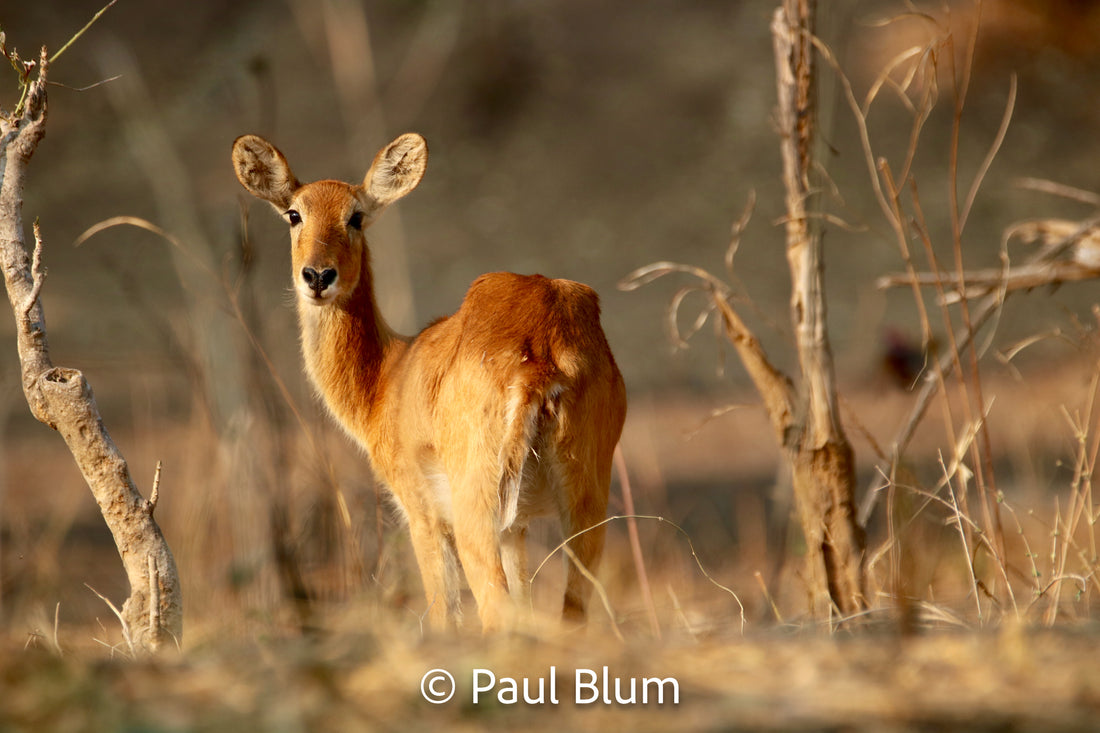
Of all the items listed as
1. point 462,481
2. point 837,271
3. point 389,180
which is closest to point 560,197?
point 837,271

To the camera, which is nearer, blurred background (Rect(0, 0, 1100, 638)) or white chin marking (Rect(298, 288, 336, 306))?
white chin marking (Rect(298, 288, 336, 306))

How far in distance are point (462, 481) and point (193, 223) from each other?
1.55m

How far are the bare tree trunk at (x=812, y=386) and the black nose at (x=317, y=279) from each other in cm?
178

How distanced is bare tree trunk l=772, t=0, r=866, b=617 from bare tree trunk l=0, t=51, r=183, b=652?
7.33 feet

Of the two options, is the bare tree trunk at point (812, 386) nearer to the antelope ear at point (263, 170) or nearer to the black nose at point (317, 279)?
the black nose at point (317, 279)

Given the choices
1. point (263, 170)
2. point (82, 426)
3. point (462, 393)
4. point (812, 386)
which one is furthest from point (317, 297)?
point (812, 386)

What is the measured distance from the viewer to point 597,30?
22.9 m

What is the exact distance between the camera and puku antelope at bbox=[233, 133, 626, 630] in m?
3.72

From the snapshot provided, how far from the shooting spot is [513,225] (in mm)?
17984

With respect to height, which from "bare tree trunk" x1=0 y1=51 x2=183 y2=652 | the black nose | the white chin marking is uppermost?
the black nose

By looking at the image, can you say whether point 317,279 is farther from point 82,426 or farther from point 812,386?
point 812,386

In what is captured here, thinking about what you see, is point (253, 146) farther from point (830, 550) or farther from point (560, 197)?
point (560, 197)

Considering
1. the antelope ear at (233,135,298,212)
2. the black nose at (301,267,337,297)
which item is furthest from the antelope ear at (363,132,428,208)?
the black nose at (301,267,337,297)

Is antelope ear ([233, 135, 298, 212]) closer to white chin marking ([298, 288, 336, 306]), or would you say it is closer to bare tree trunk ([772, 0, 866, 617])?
white chin marking ([298, 288, 336, 306])
